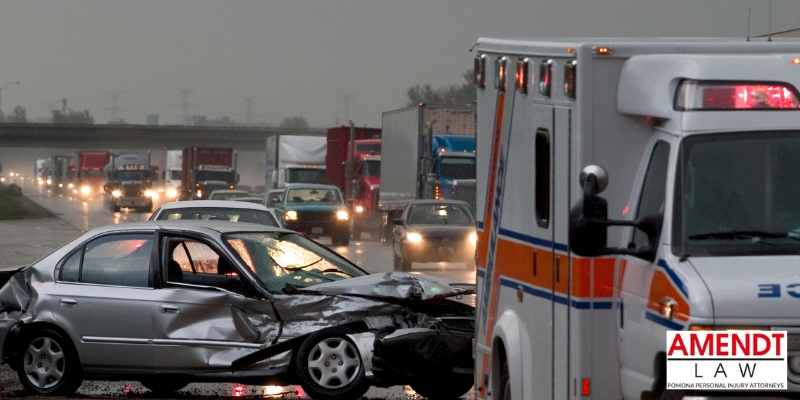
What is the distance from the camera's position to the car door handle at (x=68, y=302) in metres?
10.1

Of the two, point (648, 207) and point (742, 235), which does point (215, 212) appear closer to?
point (648, 207)

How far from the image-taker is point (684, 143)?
579 centimetres

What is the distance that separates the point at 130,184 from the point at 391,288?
60.6m

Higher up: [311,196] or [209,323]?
[311,196]

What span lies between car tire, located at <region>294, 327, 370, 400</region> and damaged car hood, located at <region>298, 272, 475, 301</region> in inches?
17.7

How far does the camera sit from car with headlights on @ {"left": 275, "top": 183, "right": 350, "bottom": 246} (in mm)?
35469

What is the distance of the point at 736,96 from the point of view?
577cm

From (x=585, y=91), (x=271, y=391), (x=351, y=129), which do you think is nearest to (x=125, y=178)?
(x=351, y=129)

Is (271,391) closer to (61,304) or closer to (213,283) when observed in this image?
(213,283)

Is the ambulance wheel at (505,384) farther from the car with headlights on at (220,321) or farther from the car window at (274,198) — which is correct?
the car window at (274,198)

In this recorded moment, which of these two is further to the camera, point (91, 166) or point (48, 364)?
point (91, 166)

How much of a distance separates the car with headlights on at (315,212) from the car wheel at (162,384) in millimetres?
24291

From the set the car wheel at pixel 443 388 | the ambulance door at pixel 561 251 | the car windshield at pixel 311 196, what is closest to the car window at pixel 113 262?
the car wheel at pixel 443 388

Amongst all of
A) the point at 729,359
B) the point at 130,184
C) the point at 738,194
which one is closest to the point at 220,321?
the point at 738,194
